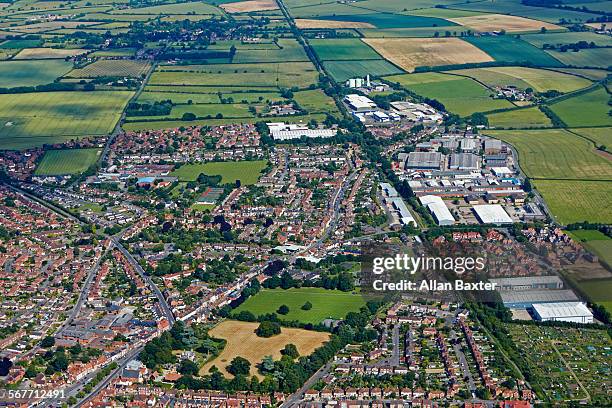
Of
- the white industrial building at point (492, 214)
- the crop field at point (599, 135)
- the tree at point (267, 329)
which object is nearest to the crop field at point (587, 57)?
the crop field at point (599, 135)

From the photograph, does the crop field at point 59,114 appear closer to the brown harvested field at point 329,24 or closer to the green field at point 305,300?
the green field at point 305,300

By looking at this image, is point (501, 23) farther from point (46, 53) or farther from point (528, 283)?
point (528, 283)

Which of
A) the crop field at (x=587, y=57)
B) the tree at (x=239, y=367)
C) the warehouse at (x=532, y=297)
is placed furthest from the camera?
the crop field at (x=587, y=57)

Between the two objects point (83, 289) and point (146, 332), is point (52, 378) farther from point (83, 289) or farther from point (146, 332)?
point (83, 289)

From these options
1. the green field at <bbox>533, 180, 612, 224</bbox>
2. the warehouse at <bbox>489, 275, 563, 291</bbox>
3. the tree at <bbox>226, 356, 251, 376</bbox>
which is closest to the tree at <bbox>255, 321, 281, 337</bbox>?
the tree at <bbox>226, 356, 251, 376</bbox>

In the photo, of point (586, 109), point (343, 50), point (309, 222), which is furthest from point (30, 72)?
point (309, 222)

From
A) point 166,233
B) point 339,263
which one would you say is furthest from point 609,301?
point 166,233
